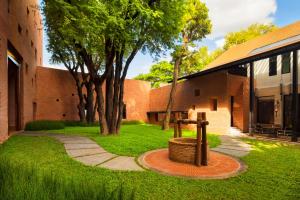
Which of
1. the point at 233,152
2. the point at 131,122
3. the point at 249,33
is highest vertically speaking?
the point at 249,33

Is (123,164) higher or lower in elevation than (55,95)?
lower

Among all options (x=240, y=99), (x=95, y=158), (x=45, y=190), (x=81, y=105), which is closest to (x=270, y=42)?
(x=240, y=99)

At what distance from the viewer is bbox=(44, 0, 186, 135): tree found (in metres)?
9.88

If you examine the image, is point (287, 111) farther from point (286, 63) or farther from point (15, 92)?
point (15, 92)

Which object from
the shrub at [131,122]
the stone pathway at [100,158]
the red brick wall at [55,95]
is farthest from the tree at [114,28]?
the shrub at [131,122]

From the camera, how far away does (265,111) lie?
1661 centimetres

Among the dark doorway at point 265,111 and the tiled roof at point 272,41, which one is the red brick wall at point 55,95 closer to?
the tiled roof at point 272,41

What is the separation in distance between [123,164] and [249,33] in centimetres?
2975

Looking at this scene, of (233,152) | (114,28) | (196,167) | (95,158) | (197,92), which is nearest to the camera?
(196,167)

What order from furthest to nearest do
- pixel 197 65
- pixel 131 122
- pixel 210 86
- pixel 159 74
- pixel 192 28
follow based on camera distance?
pixel 159 74 → pixel 197 65 → pixel 131 122 → pixel 192 28 → pixel 210 86

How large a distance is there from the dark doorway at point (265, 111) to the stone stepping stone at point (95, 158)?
43.9 feet

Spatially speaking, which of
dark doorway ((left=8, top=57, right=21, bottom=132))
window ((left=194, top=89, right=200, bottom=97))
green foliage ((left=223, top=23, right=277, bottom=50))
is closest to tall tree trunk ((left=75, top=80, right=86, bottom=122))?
dark doorway ((left=8, top=57, right=21, bottom=132))

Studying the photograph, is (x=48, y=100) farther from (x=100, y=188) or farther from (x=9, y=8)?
(x=100, y=188)

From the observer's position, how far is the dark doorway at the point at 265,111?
53.0ft
